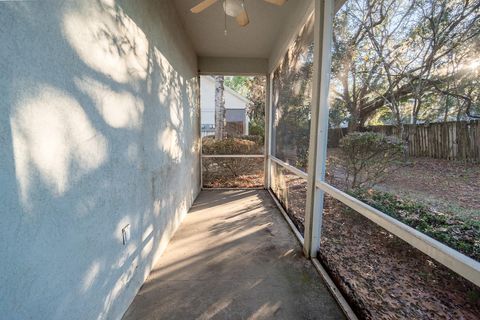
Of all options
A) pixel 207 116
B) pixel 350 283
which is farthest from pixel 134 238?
pixel 207 116

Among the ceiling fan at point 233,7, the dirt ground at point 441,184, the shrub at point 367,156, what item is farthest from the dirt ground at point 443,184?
the ceiling fan at point 233,7

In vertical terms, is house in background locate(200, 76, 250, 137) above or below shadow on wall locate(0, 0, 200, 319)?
above

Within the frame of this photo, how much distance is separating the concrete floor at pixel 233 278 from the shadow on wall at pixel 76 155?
28 cm

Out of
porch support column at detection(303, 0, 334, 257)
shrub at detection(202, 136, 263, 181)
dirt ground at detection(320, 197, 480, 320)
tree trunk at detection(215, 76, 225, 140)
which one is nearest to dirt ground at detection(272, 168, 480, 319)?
dirt ground at detection(320, 197, 480, 320)

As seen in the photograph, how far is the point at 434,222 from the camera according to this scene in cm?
103

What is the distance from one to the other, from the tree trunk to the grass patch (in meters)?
5.04

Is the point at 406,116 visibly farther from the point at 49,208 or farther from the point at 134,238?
the point at 134,238

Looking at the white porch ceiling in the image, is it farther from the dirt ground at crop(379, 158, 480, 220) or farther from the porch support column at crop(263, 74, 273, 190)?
the dirt ground at crop(379, 158, 480, 220)

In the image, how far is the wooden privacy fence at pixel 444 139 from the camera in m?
0.84

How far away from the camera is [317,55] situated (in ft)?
6.68

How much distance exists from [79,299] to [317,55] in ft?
8.10

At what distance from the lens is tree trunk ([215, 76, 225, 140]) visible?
6.01 m

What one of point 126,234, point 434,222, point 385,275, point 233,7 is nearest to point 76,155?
point 126,234

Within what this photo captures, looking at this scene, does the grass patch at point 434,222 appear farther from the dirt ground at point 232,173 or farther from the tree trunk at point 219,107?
the tree trunk at point 219,107
